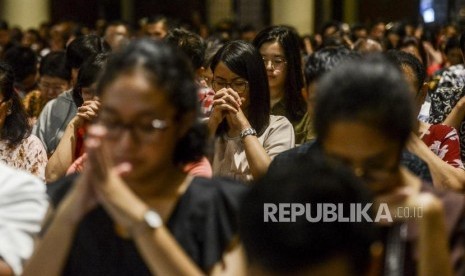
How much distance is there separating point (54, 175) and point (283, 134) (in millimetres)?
1067

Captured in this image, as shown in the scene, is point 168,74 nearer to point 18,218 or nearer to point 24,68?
point 18,218

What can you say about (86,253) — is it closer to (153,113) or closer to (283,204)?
(153,113)

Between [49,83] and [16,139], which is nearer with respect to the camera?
[16,139]

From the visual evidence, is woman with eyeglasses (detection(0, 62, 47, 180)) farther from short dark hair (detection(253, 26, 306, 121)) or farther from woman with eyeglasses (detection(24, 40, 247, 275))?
woman with eyeglasses (detection(24, 40, 247, 275))

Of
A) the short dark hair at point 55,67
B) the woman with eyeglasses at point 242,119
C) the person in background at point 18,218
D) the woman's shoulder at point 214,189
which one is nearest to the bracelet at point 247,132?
the woman with eyeglasses at point 242,119

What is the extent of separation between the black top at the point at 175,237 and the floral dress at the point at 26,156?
2489mm

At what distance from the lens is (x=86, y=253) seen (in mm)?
2902

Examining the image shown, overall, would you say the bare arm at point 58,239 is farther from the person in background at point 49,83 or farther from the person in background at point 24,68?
the person in background at point 24,68

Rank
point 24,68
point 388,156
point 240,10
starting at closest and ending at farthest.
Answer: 1. point 388,156
2. point 24,68
3. point 240,10

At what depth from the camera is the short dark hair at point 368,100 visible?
2.79 m

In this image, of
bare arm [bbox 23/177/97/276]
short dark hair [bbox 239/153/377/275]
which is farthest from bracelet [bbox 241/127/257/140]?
short dark hair [bbox 239/153/377/275]

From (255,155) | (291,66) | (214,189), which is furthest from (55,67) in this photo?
(214,189)

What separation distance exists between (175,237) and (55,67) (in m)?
5.43

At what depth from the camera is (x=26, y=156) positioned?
5.41 m
